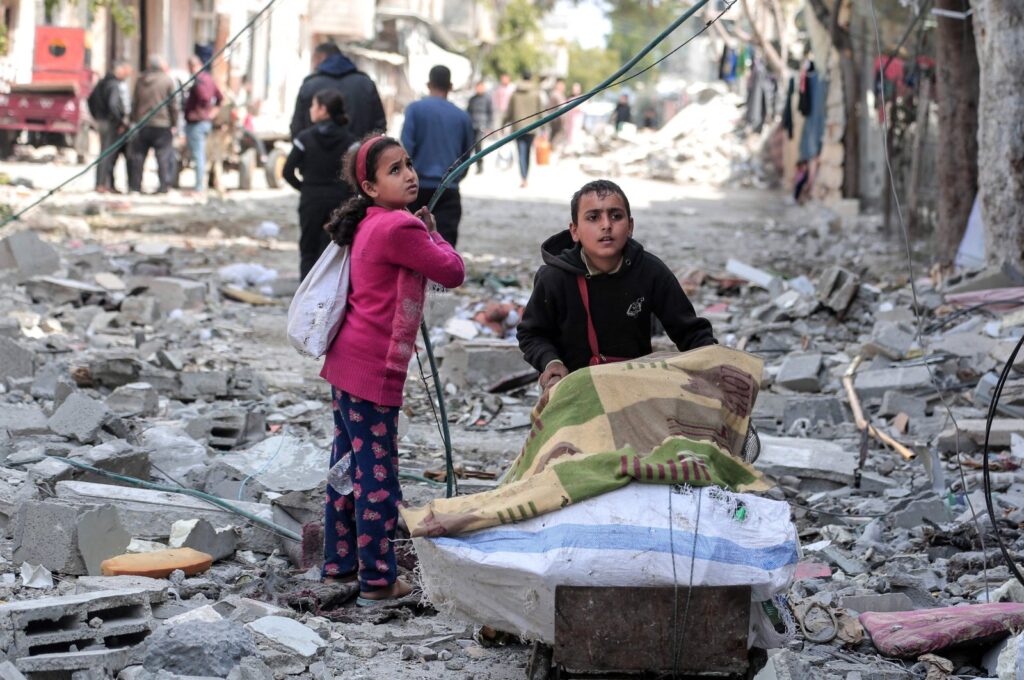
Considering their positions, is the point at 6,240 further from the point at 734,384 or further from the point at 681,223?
the point at 681,223

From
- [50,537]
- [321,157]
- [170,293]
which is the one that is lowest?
[50,537]

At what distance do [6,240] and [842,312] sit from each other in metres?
6.40

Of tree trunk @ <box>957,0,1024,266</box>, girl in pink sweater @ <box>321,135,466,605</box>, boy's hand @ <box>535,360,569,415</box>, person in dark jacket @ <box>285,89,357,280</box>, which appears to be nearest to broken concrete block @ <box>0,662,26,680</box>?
girl in pink sweater @ <box>321,135,466,605</box>

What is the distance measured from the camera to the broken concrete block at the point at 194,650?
3.46 metres

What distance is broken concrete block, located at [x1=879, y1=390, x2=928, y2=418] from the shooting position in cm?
742

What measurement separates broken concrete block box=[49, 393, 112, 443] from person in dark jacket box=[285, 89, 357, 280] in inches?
116

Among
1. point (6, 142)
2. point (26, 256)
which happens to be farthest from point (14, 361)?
point (6, 142)

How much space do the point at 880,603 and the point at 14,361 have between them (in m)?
4.86

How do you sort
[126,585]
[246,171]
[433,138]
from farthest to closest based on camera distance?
1. [246,171]
2. [433,138]
3. [126,585]

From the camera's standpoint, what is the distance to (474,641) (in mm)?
4145

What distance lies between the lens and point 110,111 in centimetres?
1789

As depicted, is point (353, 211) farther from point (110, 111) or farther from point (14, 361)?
point (110, 111)

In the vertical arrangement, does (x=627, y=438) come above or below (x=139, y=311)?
above

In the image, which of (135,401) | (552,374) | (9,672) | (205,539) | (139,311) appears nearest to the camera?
(9,672)
